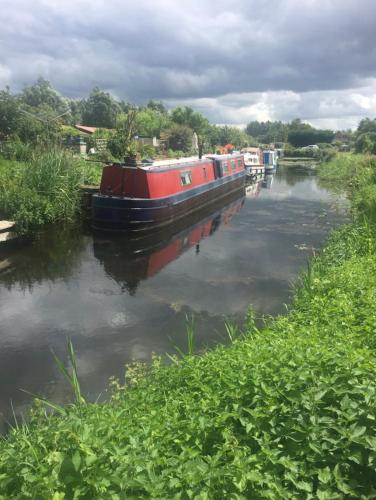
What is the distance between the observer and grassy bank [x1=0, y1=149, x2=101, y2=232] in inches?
458

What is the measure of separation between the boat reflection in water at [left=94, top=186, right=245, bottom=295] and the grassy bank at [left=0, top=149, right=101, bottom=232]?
163 cm

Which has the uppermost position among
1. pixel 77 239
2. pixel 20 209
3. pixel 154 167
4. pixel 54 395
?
pixel 154 167

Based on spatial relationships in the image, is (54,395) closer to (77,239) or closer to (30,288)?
(30,288)

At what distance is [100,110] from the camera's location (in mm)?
75000

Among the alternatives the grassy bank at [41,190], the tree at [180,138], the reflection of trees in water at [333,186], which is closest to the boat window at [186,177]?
the grassy bank at [41,190]

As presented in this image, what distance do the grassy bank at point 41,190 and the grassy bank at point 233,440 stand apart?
934 cm

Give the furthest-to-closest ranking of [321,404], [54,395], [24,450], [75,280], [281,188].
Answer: [281,188]
[75,280]
[54,395]
[24,450]
[321,404]

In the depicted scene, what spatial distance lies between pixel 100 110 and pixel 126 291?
73646 millimetres

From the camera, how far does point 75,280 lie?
30.8ft

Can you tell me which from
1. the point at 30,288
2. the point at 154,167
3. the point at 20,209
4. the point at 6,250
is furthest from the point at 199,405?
the point at 154,167

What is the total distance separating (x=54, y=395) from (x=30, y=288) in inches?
169

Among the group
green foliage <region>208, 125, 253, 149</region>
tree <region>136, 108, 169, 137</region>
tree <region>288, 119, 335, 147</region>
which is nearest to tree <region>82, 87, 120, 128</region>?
tree <region>136, 108, 169, 137</region>

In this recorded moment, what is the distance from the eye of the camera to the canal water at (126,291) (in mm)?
5891

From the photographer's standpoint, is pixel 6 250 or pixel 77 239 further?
pixel 77 239
